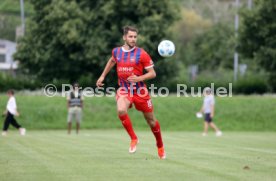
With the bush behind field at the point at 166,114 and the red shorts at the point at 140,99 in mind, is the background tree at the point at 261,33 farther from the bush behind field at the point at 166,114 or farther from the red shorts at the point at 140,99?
the red shorts at the point at 140,99

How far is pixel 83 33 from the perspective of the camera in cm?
5553

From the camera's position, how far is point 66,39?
54969 mm

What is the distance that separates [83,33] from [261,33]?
14.7 m

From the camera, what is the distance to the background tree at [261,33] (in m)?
47.3

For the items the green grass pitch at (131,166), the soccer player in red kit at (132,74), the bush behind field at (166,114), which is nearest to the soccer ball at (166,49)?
the soccer player in red kit at (132,74)

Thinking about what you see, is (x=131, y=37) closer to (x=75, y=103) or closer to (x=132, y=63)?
(x=132, y=63)

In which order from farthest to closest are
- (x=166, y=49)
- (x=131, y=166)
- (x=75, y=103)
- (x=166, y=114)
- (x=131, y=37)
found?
1. (x=166, y=114)
2. (x=75, y=103)
3. (x=166, y=49)
4. (x=131, y=37)
5. (x=131, y=166)

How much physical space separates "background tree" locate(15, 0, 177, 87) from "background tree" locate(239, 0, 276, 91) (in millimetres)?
8880

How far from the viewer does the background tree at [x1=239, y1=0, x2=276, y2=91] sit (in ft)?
155

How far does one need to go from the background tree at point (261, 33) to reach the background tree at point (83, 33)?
888 cm

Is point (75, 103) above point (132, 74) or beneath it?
beneath

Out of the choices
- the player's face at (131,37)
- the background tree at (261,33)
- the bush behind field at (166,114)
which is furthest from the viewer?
the background tree at (261,33)

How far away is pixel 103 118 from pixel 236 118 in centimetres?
811

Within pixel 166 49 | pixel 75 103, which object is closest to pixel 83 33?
pixel 75 103
